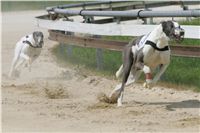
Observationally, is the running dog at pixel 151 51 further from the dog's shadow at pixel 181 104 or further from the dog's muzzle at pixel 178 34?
the dog's shadow at pixel 181 104

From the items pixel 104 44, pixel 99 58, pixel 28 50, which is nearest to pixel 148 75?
pixel 104 44

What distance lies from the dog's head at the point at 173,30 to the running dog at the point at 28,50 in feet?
15.6

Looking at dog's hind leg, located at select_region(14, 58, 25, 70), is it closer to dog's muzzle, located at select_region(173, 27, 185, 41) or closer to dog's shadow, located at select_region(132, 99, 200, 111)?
dog's shadow, located at select_region(132, 99, 200, 111)

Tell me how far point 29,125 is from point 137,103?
2233 millimetres

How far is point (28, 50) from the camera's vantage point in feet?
41.7

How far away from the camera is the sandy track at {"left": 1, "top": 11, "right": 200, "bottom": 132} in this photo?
698 cm

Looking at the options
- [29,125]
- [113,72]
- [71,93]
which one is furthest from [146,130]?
[113,72]

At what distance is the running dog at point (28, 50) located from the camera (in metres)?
12.6

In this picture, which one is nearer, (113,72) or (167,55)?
(167,55)

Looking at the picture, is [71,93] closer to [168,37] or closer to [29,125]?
[168,37]

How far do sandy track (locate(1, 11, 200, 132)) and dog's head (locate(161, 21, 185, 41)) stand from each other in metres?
0.97

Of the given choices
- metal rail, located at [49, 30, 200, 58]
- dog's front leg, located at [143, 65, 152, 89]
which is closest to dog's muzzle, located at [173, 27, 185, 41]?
dog's front leg, located at [143, 65, 152, 89]

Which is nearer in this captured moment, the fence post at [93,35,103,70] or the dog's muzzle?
the dog's muzzle

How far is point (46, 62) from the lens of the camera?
14.3 meters
